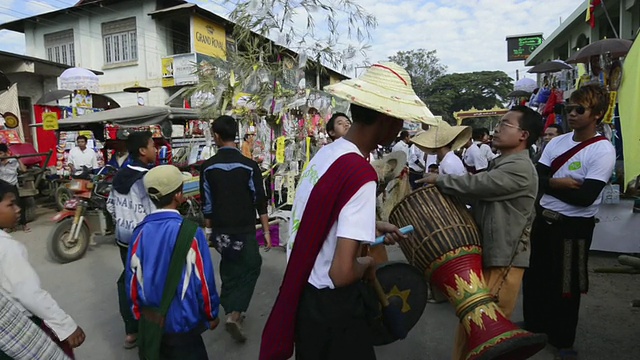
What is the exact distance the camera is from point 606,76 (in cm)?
575

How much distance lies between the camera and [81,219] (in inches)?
228

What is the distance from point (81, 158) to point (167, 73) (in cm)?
957

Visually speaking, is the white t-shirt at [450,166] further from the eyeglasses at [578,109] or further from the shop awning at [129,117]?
the shop awning at [129,117]

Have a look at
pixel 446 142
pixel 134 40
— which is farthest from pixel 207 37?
pixel 446 142

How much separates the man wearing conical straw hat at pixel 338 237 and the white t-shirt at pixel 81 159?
857cm

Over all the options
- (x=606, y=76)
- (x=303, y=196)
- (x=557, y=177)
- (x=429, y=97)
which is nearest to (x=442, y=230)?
(x=303, y=196)

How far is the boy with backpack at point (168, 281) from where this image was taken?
7.00ft

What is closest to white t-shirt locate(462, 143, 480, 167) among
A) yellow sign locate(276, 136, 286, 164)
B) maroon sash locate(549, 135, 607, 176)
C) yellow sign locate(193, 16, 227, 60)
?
yellow sign locate(276, 136, 286, 164)

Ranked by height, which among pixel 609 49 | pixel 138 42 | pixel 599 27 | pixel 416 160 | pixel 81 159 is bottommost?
pixel 416 160

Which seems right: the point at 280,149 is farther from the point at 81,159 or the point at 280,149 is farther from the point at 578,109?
the point at 81,159

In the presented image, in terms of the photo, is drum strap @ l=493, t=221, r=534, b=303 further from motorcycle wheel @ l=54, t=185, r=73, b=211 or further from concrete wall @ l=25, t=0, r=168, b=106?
concrete wall @ l=25, t=0, r=168, b=106

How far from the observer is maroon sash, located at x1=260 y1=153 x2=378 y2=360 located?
144 centimetres

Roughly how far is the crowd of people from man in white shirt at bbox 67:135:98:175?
640cm

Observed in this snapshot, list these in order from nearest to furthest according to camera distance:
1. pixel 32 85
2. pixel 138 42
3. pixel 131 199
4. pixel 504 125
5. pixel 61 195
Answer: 1. pixel 504 125
2. pixel 131 199
3. pixel 61 195
4. pixel 32 85
5. pixel 138 42
